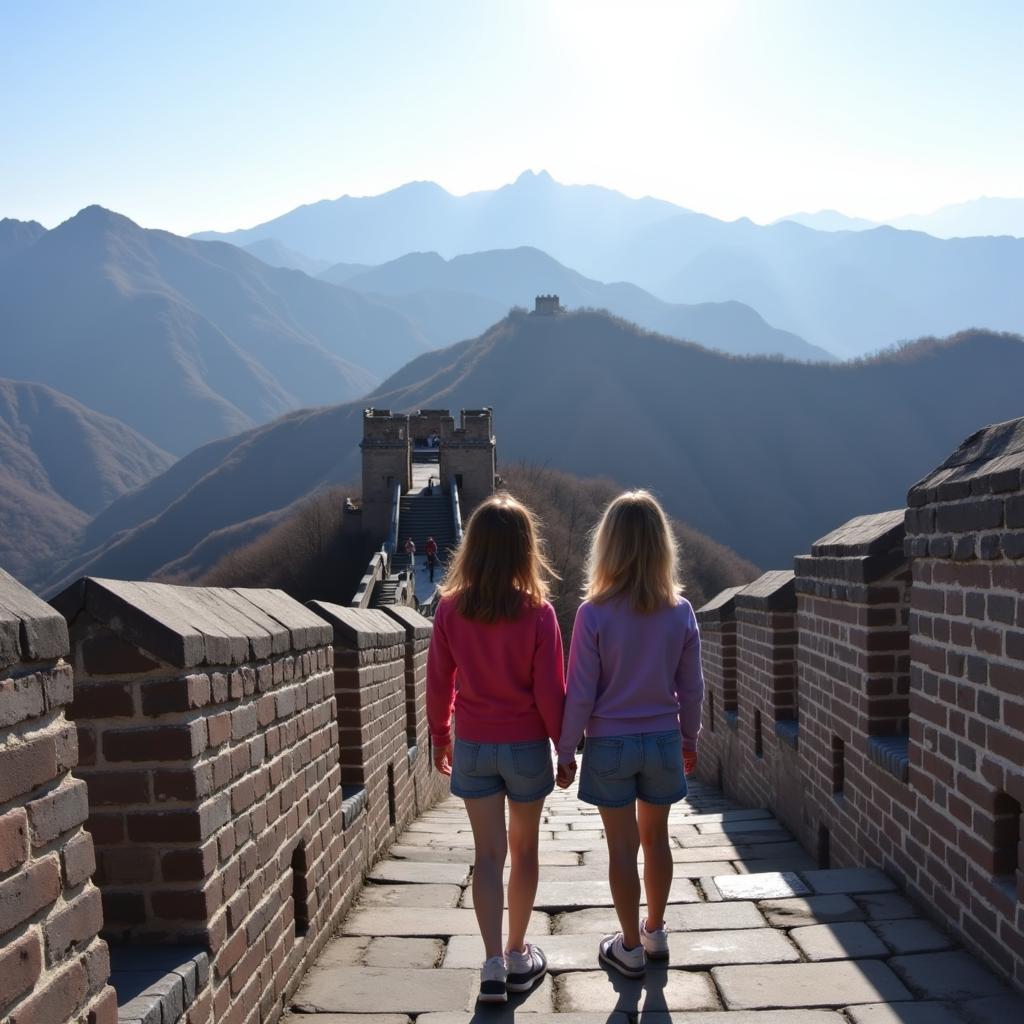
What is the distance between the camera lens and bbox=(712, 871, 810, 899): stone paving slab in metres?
4.49

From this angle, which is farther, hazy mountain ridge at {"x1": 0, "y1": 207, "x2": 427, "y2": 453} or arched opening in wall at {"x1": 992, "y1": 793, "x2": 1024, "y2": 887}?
hazy mountain ridge at {"x1": 0, "y1": 207, "x2": 427, "y2": 453}

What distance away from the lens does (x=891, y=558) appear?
475 centimetres

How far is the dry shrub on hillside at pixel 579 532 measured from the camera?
176 ft

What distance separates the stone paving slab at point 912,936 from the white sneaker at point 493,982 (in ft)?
4.13

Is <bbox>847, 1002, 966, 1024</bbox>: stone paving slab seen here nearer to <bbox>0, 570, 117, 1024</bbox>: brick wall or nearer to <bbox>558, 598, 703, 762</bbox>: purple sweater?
<bbox>558, 598, 703, 762</bbox>: purple sweater

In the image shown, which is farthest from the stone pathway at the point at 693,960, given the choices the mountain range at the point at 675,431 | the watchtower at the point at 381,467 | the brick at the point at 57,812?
the mountain range at the point at 675,431

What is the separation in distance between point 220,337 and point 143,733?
7539 inches

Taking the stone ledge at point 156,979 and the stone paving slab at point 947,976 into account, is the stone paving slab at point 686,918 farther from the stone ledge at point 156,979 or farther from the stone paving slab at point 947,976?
the stone ledge at point 156,979

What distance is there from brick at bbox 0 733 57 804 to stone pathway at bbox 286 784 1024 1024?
179 cm

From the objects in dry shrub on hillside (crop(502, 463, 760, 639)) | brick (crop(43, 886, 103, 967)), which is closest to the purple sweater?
brick (crop(43, 886, 103, 967))

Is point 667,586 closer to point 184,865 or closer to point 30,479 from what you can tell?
point 184,865

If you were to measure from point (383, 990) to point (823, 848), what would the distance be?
2839 millimetres

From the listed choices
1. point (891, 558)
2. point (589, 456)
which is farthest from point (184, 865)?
point (589, 456)

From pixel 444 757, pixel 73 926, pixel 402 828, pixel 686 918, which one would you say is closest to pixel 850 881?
pixel 686 918
